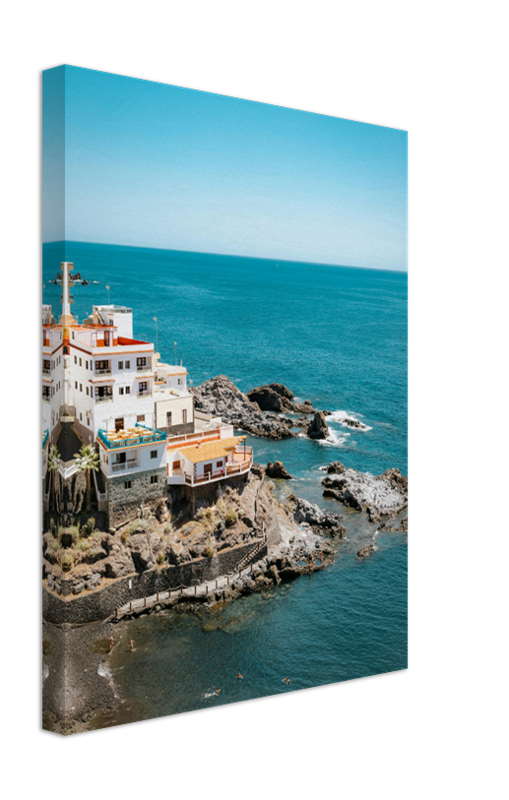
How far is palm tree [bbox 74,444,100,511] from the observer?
8.85 meters

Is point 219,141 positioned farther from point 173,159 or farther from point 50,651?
point 50,651

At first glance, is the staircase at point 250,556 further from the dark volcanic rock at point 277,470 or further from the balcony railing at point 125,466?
the balcony railing at point 125,466

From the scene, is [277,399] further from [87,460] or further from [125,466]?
[87,460]

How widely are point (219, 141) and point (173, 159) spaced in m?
0.70

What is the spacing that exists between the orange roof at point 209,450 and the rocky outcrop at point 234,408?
14.9 inches

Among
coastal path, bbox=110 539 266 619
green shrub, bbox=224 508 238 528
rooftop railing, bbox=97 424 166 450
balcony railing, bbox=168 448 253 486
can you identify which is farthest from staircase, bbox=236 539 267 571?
rooftop railing, bbox=97 424 166 450

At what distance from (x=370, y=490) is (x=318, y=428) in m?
1.33

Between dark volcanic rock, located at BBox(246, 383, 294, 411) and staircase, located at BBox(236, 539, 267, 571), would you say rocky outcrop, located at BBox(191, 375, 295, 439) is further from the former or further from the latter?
staircase, located at BBox(236, 539, 267, 571)

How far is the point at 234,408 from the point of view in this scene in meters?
12.1

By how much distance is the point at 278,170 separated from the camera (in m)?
11.0

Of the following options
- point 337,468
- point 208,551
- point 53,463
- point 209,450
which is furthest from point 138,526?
point 337,468

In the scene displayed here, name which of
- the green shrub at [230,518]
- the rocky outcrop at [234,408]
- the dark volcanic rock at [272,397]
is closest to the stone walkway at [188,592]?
the green shrub at [230,518]

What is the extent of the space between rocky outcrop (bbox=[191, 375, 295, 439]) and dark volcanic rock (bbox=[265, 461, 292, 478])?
61cm

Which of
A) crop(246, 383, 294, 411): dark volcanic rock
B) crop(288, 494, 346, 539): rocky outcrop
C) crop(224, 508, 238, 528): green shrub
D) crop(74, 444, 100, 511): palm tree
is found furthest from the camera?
crop(246, 383, 294, 411): dark volcanic rock
